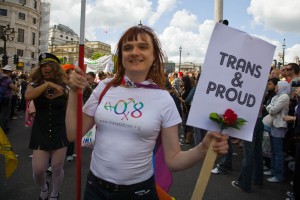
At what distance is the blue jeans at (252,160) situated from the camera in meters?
4.50

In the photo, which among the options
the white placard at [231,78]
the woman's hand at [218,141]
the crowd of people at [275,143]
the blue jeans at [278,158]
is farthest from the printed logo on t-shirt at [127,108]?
the blue jeans at [278,158]

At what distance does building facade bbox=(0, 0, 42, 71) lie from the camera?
5359cm

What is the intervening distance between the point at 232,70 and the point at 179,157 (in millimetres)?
618

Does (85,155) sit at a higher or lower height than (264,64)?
lower

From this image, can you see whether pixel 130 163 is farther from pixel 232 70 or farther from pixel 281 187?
pixel 281 187

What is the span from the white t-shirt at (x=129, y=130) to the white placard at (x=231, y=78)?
0.21 metres

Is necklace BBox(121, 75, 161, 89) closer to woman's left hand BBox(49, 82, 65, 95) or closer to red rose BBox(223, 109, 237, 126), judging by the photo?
red rose BBox(223, 109, 237, 126)

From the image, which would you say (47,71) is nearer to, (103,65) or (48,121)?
(48,121)

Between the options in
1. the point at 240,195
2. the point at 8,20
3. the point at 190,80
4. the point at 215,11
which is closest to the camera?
the point at 240,195

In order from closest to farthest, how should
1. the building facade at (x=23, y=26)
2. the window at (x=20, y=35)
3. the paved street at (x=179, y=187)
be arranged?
the paved street at (x=179, y=187) → the building facade at (x=23, y=26) → the window at (x=20, y=35)

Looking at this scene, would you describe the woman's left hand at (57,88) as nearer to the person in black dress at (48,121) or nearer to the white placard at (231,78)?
the person in black dress at (48,121)

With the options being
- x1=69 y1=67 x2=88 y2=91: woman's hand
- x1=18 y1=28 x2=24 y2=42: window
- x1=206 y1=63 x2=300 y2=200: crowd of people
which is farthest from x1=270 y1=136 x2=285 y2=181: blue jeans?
x1=18 y1=28 x2=24 y2=42: window

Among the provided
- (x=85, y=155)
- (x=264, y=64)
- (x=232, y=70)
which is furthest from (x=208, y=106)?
(x=85, y=155)

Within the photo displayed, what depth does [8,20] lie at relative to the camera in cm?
5362
